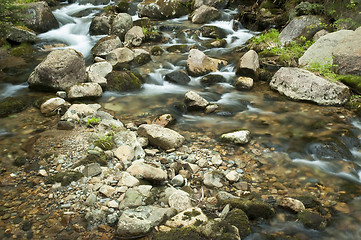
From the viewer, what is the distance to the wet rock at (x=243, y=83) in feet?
30.2

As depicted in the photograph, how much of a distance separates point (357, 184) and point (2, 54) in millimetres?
12801

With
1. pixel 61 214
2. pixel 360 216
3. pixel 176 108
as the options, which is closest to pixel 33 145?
pixel 61 214

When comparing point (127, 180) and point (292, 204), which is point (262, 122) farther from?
point (127, 180)

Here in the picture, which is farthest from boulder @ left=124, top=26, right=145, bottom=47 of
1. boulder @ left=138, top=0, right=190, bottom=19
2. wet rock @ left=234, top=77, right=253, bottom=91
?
wet rock @ left=234, top=77, right=253, bottom=91

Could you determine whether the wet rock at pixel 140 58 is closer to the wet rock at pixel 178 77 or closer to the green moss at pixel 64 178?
the wet rock at pixel 178 77

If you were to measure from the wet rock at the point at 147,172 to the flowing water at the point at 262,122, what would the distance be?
1637mm

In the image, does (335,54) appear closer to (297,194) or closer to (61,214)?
(297,194)

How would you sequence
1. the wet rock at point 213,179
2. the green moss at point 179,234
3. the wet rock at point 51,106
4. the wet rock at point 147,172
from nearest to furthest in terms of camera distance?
the green moss at point 179,234 < the wet rock at point 147,172 < the wet rock at point 213,179 < the wet rock at point 51,106

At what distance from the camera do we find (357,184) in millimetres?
4875

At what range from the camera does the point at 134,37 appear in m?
13.2

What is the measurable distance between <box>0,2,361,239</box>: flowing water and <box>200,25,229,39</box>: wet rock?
3072mm

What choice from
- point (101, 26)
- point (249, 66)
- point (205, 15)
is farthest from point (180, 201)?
point (205, 15)

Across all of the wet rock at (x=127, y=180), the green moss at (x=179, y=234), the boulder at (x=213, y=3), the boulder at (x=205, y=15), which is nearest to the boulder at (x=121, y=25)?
the boulder at (x=205, y=15)

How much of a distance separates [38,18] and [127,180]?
12760 millimetres
